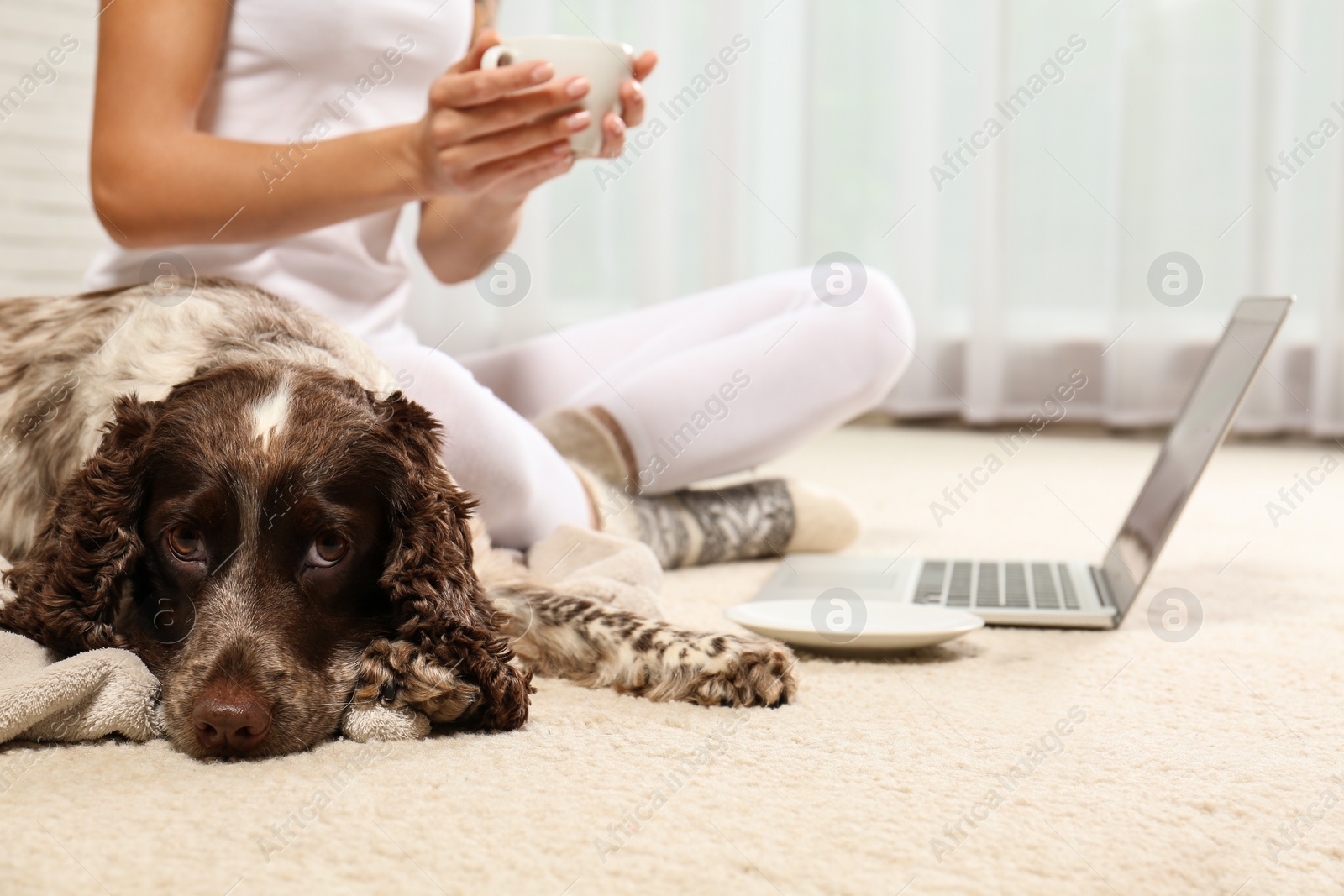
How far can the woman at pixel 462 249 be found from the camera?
1.85 m

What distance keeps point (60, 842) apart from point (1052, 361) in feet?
16.1

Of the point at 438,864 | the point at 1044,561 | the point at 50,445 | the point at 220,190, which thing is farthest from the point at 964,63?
the point at 438,864

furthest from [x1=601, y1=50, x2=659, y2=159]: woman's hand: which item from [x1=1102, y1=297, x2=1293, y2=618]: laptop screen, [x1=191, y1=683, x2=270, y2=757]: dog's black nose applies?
[x1=1102, y1=297, x2=1293, y2=618]: laptop screen

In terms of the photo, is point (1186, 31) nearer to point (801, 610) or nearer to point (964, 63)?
point (964, 63)

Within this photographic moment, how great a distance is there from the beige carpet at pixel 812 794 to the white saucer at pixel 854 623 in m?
0.05

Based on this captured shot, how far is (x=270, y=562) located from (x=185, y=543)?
0.11m

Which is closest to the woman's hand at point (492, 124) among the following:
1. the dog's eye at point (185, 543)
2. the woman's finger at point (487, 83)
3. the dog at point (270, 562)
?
the woman's finger at point (487, 83)

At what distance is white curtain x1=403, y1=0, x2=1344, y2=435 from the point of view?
16.3 ft

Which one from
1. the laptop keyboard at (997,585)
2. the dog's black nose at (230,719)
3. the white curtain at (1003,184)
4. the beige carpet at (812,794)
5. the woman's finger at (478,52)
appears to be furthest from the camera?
the white curtain at (1003,184)

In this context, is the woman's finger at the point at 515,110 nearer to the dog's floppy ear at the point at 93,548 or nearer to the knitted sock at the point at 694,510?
the dog's floppy ear at the point at 93,548

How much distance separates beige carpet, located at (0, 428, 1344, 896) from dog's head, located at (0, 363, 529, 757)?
67 mm

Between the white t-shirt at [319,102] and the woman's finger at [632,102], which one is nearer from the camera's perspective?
the woman's finger at [632,102]

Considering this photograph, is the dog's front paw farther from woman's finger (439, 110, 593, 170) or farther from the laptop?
woman's finger (439, 110, 593, 170)

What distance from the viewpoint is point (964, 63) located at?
17.7 ft
